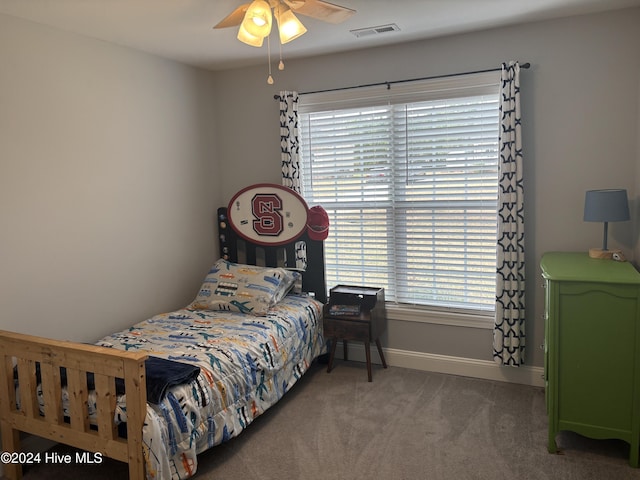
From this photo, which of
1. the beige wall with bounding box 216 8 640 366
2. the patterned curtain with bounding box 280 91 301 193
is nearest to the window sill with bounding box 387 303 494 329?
the beige wall with bounding box 216 8 640 366

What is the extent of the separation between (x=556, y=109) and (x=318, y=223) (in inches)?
69.1

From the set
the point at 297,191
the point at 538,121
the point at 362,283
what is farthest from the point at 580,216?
the point at 297,191

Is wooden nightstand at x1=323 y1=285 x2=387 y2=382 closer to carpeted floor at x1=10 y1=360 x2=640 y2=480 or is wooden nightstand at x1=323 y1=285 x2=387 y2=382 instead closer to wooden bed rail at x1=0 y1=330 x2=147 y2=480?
carpeted floor at x1=10 y1=360 x2=640 y2=480

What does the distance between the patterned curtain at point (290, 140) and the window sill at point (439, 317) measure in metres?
1.20

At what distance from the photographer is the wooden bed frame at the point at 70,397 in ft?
6.99

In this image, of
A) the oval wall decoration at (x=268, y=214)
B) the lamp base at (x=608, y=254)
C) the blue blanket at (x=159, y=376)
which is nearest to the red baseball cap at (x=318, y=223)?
the oval wall decoration at (x=268, y=214)

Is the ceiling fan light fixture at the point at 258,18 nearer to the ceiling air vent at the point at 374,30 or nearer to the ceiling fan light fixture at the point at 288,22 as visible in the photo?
the ceiling fan light fixture at the point at 288,22

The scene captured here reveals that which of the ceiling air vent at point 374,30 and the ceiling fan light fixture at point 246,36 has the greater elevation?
the ceiling air vent at point 374,30

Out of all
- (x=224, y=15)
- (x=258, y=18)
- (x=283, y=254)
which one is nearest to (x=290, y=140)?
(x=283, y=254)

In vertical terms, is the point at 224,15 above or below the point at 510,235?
above

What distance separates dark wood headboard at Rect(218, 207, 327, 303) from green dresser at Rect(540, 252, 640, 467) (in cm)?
174

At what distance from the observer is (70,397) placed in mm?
2273

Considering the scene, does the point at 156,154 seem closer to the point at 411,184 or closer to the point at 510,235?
the point at 411,184

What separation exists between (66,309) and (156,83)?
1.69 m
